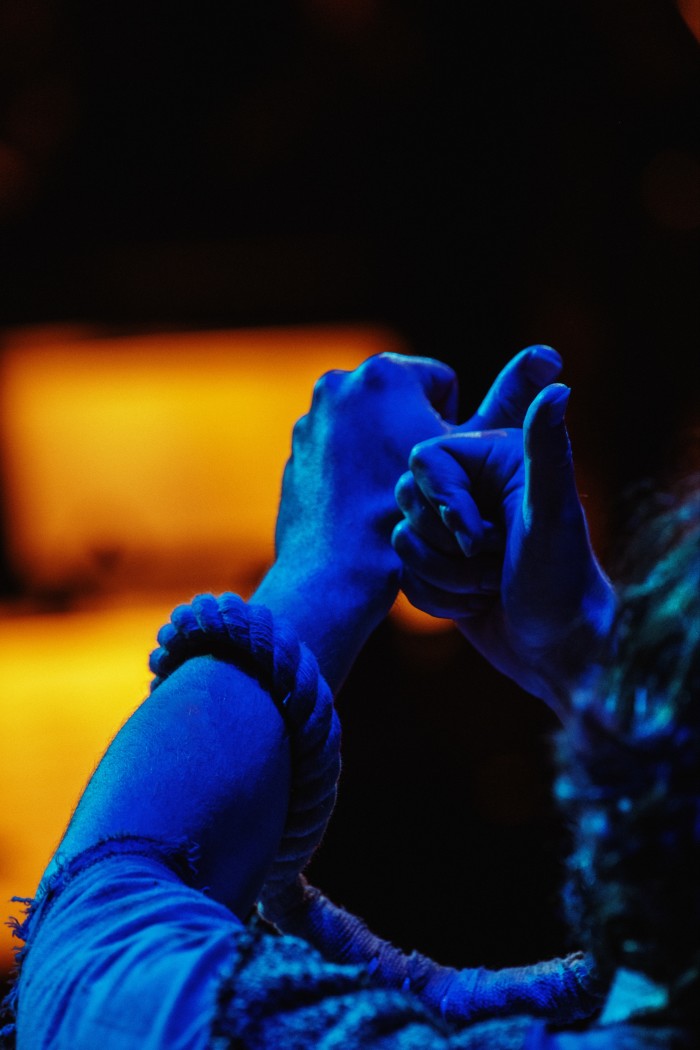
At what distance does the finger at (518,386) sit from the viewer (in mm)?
941

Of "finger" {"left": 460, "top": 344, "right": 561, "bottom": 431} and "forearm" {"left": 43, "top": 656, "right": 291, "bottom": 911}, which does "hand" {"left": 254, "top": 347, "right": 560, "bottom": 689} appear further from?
"forearm" {"left": 43, "top": 656, "right": 291, "bottom": 911}

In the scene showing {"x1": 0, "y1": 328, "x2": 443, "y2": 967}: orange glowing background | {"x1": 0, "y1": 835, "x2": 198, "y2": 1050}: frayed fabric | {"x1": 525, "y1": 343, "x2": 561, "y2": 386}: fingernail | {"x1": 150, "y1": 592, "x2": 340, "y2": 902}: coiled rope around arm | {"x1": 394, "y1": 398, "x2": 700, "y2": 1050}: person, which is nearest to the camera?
{"x1": 394, "y1": 398, "x2": 700, "y2": 1050}: person

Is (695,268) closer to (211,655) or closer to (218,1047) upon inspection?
(211,655)

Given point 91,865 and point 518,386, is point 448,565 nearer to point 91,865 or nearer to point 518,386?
point 518,386

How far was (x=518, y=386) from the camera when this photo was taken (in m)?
0.94

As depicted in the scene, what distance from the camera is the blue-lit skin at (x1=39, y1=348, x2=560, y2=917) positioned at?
2.07 feet

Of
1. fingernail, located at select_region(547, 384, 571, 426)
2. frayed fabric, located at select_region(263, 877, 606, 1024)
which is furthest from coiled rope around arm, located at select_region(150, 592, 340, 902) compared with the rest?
fingernail, located at select_region(547, 384, 571, 426)

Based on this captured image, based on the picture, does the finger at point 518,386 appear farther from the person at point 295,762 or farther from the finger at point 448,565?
the finger at point 448,565

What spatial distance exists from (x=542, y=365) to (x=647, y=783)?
0.52m

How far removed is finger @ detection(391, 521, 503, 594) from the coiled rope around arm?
0.17 meters

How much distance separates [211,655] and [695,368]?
76.2 inches

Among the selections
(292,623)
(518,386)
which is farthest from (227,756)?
(518,386)

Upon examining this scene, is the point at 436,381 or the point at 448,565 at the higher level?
the point at 436,381

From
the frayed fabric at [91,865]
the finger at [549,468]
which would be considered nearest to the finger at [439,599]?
the finger at [549,468]
